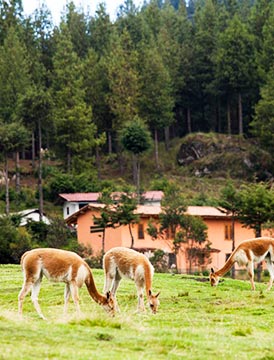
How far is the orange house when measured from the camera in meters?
66.6

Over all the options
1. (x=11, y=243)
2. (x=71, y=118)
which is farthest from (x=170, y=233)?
(x=71, y=118)

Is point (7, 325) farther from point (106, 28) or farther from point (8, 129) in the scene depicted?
point (106, 28)

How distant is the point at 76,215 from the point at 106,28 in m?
48.5

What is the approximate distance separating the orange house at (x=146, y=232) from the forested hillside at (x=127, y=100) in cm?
677

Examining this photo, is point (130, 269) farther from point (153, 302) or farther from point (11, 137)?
point (11, 137)

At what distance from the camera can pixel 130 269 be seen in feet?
66.8

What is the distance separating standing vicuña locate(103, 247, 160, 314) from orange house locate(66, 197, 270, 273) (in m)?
42.9

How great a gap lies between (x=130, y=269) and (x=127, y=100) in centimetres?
7257

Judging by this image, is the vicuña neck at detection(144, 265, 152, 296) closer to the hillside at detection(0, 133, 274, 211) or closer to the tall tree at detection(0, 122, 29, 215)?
the tall tree at detection(0, 122, 29, 215)

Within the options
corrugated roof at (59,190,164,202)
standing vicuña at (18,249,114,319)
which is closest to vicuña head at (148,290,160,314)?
standing vicuña at (18,249,114,319)

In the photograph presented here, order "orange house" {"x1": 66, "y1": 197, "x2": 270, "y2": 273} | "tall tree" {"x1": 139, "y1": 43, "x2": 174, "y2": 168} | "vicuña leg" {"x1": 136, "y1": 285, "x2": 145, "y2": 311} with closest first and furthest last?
"vicuña leg" {"x1": 136, "y1": 285, "x2": 145, "y2": 311}
"orange house" {"x1": 66, "y1": 197, "x2": 270, "y2": 273}
"tall tree" {"x1": 139, "y1": 43, "x2": 174, "y2": 168}

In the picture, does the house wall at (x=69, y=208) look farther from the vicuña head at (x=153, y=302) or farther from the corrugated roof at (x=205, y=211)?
the vicuña head at (x=153, y=302)

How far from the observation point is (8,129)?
77000 mm


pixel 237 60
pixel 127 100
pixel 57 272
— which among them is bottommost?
pixel 57 272
